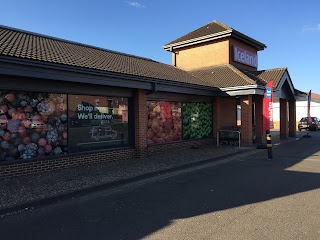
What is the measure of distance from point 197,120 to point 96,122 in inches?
267

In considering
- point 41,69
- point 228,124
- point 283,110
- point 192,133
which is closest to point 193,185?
point 41,69

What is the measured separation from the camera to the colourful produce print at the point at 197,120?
15252 mm

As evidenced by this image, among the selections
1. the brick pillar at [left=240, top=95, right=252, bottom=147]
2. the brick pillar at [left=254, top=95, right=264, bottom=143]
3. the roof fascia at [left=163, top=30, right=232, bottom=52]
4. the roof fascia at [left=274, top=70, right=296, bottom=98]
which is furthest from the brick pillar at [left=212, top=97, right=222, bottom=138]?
the roof fascia at [left=163, top=30, right=232, bottom=52]

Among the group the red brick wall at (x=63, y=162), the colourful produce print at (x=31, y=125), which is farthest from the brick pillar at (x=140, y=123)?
the colourful produce print at (x=31, y=125)

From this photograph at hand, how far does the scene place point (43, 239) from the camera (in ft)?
14.6

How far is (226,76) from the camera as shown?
701 inches

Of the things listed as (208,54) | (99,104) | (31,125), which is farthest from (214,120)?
(31,125)

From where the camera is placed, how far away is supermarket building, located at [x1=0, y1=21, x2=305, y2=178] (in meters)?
8.52

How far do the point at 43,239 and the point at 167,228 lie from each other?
1881mm

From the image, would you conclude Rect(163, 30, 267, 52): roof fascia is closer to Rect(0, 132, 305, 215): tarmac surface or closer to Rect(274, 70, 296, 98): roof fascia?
Rect(274, 70, 296, 98): roof fascia

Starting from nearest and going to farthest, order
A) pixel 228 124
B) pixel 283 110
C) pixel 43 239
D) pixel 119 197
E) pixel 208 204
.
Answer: pixel 43 239
pixel 208 204
pixel 119 197
pixel 228 124
pixel 283 110

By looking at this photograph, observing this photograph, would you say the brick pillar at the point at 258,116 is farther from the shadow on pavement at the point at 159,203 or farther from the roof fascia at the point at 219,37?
the shadow on pavement at the point at 159,203

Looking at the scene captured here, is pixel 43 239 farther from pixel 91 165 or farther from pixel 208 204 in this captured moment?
pixel 91 165

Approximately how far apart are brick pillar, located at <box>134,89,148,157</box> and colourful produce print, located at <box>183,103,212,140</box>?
11.5ft
